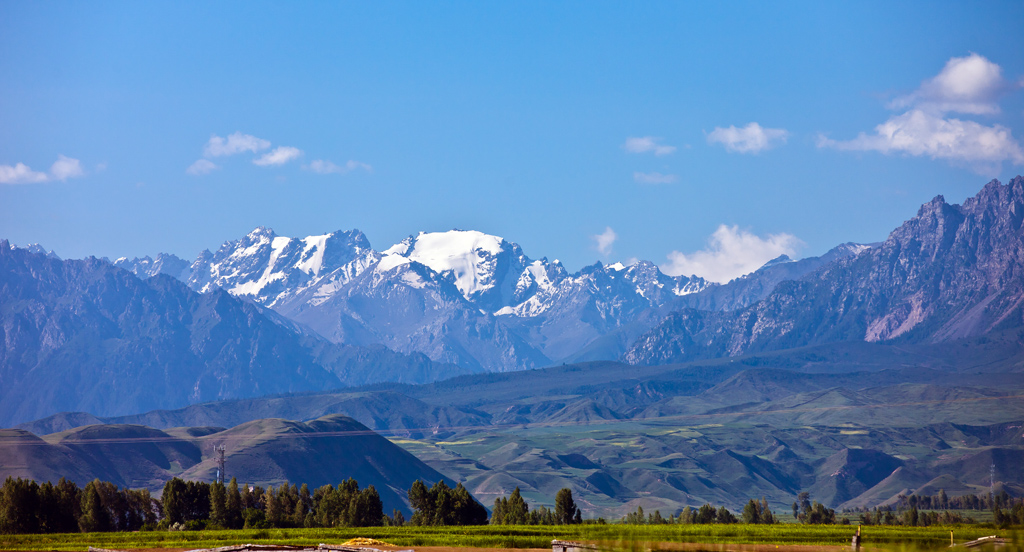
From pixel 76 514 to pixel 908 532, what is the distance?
122842 mm

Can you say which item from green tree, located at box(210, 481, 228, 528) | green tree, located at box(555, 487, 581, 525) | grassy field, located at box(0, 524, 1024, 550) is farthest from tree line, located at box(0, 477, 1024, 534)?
grassy field, located at box(0, 524, 1024, 550)

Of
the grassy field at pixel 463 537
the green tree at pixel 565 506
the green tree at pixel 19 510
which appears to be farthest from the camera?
the green tree at pixel 565 506

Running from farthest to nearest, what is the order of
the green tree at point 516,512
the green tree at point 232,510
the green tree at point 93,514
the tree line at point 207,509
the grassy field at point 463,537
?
the green tree at point 516,512
the green tree at point 93,514
the green tree at point 232,510
the tree line at point 207,509
the grassy field at point 463,537

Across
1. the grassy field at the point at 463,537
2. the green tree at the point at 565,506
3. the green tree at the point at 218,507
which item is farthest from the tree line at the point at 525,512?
the grassy field at the point at 463,537

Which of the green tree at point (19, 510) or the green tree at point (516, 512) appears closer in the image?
the green tree at point (19, 510)

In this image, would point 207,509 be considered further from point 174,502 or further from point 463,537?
point 463,537

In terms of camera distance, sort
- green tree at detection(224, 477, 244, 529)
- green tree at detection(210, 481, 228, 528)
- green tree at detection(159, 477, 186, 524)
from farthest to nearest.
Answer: green tree at detection(159, 477, 186, 524)
green tree at detection(224, 477, 244, 529)
green tree at detection(210, 481, 228, 528)

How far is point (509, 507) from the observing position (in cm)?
17850

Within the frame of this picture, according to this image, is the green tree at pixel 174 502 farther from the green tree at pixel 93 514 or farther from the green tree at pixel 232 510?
the green tree at pixel 93 514

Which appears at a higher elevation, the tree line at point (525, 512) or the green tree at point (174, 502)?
the green tree at point (174, 502)

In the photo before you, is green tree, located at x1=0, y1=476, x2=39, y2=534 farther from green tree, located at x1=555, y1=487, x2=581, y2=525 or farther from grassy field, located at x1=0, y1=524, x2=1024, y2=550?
green tree, located at x1=555, y1=487, x2=581, y2=525

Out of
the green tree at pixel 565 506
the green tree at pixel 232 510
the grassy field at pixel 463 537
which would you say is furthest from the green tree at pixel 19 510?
the green tree at pixel 565 506

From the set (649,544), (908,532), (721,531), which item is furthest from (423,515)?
(649,544)

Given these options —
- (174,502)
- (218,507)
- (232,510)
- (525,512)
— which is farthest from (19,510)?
(525,512)
